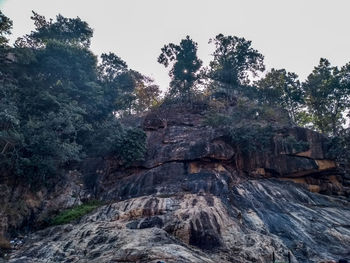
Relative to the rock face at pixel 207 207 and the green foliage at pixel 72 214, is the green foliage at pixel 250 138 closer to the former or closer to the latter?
the rock face at pixel 207 207

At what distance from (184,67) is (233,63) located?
6097 millimetres

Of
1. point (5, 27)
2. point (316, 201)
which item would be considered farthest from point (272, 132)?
point (5, 27)

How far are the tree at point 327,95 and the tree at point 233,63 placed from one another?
20.3 ft

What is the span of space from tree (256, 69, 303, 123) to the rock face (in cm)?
872

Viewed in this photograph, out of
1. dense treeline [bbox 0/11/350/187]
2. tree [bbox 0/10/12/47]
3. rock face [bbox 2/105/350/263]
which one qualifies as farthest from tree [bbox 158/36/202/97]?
tree [bbox 0/10/12/47]

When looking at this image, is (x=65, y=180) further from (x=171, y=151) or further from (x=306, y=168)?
(x=306, y=168)

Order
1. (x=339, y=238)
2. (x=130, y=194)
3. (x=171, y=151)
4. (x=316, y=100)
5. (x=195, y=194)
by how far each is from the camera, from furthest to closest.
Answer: (x=316, y=100), (x=171, y=151), (x=130, y=194), (x=195, y=194), (x=339, y=238)

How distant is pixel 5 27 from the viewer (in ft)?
64.7

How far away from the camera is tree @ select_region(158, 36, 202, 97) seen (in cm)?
3338

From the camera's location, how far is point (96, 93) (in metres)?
24.7

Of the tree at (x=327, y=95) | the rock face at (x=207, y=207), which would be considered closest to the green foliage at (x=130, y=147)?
the rock face at (x=207, y=207)

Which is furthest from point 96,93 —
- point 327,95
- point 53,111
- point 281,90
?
A: point 327,95

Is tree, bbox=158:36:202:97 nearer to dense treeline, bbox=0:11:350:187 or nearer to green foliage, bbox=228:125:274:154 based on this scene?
dense treeline, bbox=0:11:350:187

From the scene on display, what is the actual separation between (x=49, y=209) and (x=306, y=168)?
19.4m
